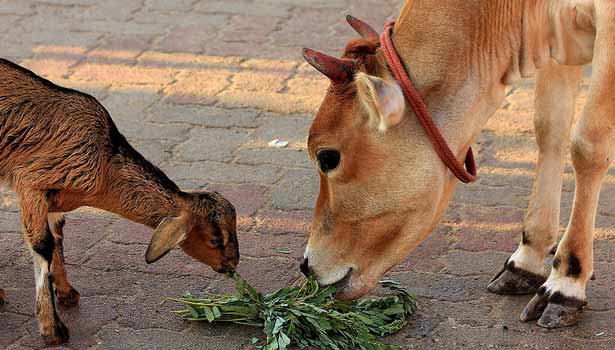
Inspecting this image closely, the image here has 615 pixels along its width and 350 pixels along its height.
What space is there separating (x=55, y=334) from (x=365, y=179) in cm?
146

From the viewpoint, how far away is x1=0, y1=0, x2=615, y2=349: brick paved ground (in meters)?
5.11

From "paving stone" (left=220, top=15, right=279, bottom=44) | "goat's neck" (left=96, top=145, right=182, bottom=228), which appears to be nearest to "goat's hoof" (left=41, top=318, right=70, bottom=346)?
"goat's neck" (left=96, top=145, right=182, bottom=228)

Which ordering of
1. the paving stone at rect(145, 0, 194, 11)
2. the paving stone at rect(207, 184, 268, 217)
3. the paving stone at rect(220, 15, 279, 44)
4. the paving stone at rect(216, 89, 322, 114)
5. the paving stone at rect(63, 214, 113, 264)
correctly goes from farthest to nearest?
the paving stone at rect(145, 0, 194, 11) < the paving stone at rect(220, 15, 279, 44) < the paving stone at rect(216, 89, 322, 114) < the paving stone at rect(207, 184, 268, 217) < the paving stone at rect(63, 214, 113, 264)

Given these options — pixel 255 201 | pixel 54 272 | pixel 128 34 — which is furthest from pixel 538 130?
pixel 128 34

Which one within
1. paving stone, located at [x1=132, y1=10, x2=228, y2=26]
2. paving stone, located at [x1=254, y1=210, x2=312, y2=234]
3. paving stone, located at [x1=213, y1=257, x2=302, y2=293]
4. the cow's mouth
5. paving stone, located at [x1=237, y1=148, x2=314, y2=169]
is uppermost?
the cow's mouth

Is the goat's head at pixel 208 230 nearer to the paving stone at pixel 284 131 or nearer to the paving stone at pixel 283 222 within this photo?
the paving stone at pixel 283 222

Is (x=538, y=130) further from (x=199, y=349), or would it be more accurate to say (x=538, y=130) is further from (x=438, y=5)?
(x=199, y=349)

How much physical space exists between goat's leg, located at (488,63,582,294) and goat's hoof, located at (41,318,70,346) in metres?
1.95

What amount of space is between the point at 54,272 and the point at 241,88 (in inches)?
119

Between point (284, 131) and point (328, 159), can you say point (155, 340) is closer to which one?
point (328, 159)

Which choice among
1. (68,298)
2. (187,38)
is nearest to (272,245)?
(68,298)

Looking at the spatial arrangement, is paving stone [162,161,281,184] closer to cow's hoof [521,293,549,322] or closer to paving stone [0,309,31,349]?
paving stone [0,309,31,349]

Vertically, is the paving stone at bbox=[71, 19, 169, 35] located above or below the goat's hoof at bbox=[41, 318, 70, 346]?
below

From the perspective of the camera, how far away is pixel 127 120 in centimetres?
739
